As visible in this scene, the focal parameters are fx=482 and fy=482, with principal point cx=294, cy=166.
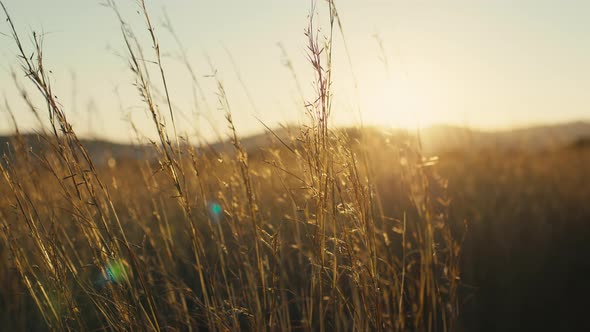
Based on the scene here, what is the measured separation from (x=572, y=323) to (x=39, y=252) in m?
3.00

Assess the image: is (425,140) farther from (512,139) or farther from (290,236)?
(512,139)

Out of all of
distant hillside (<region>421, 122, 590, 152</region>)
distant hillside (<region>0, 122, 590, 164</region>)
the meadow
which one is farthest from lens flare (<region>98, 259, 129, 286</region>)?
distant hillside (<region>421, 122, 590, 152</region>)

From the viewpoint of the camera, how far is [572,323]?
2984 mm

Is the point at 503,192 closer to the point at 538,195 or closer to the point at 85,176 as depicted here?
the point at 538,195

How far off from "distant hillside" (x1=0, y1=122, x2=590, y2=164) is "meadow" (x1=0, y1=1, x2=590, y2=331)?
0.09 ft

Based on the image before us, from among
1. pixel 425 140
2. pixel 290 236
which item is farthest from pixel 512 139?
pixel 425 140

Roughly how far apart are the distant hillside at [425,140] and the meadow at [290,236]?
3 cm

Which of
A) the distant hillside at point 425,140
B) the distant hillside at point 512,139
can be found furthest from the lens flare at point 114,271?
the distant hillside at point 512,139

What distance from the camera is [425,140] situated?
192 cm

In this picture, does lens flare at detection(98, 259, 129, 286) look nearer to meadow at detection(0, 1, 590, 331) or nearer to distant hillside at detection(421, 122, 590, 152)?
meadow at detection(0, 1, 590, 331)

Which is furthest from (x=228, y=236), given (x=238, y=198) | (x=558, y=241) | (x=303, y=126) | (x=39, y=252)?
(x=558, y=241)

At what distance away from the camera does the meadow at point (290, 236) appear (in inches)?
61.7

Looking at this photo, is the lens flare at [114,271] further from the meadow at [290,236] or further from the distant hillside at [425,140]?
the distant hillside at [425,140]

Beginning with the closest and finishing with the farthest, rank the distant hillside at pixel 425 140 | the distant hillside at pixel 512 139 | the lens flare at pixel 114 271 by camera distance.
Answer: the lens flare at pixel 114 271, the distant hillside at pixel 425 140, the distant hillside at pixel 512 139
